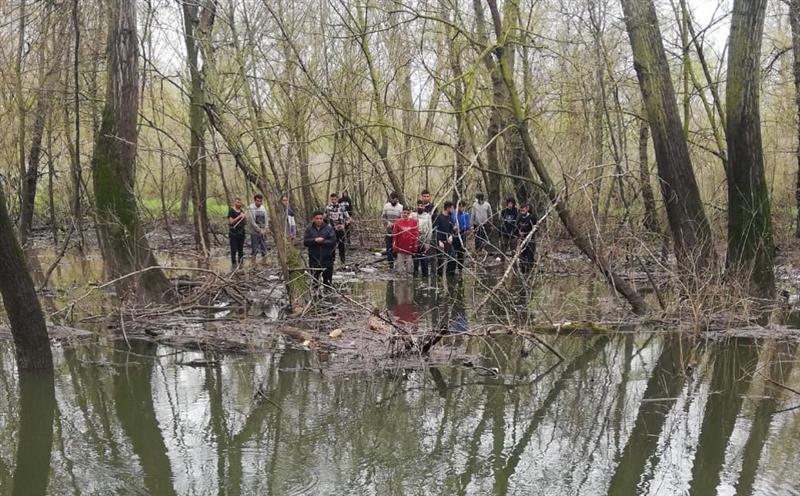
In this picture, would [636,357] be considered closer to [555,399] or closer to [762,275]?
[555,399]

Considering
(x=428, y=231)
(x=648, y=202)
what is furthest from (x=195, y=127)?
(x=648, y=202)

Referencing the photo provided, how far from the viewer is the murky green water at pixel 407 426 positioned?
609cm

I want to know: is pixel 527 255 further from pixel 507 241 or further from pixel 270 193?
pixel 270 193

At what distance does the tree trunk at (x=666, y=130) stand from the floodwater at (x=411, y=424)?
2939 millimetres

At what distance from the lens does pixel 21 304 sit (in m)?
8.42

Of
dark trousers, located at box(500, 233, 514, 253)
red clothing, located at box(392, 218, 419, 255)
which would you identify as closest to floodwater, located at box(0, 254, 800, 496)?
red clothing, located at box(392, 218, 419, 255)

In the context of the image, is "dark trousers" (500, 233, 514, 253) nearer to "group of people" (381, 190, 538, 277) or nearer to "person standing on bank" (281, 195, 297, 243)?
"group of people" (381, 190, 538, 277)

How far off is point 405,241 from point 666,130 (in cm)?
618

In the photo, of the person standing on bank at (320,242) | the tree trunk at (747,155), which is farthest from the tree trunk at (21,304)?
the tree trunk at (747,155)

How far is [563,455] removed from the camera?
665 centimetres

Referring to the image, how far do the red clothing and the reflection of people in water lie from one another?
0.71m

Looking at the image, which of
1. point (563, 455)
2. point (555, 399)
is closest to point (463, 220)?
point (555, 399)

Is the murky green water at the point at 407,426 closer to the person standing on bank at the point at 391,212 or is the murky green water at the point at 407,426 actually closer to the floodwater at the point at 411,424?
the floodwater at the point at 411,424

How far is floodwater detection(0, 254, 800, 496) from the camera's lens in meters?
6.09
